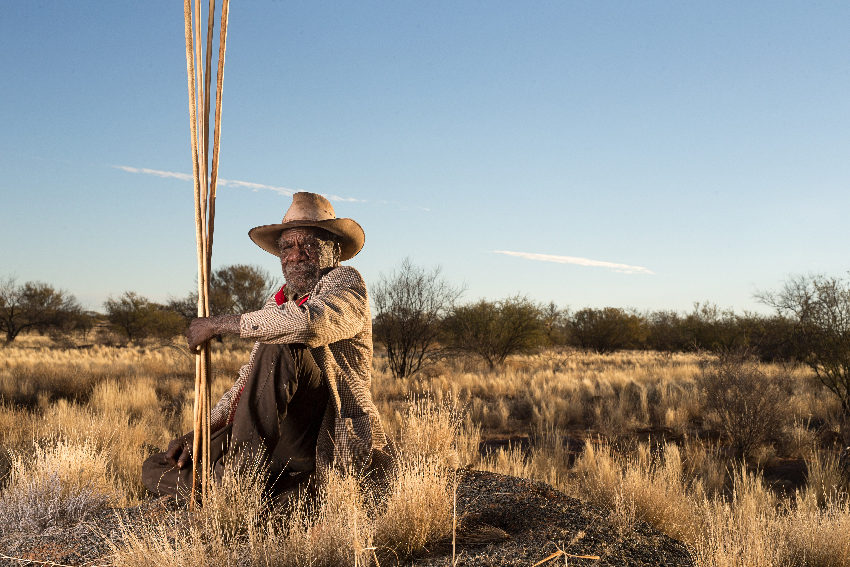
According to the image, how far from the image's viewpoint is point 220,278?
39.9 metres

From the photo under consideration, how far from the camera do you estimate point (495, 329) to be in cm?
2645

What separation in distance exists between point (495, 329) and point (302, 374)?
22858 millimetres

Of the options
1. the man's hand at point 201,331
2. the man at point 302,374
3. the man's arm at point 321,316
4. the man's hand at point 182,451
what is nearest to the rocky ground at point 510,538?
the man's hand at point 182,451

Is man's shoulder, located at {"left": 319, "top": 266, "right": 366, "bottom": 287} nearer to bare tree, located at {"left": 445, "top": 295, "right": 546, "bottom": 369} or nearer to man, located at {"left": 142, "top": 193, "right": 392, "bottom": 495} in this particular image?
man, located at {"left": 142, "top": 193, "right": 392, "bottom": 495}

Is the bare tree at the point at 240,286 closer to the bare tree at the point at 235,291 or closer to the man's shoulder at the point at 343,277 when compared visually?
the bare tree at the point at 235,291

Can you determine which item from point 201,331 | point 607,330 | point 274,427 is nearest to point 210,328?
point 201,331

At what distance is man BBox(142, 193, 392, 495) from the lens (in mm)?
3684

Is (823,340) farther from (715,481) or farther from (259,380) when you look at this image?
(259,380)

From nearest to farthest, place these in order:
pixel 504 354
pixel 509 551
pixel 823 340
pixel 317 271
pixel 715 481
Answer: pixel 509 551, pixel 317 271, pixel 715 481, pixel 823 340, pixel 504 354

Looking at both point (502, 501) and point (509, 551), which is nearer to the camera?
point (509, 551)

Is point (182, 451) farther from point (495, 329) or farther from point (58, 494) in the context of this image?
point (495, 329)

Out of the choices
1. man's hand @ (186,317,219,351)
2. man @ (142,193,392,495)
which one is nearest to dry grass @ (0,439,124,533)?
man @ (142,193,392,495)

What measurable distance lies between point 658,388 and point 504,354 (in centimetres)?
1107

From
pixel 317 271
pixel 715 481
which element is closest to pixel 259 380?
pixel 317 271
